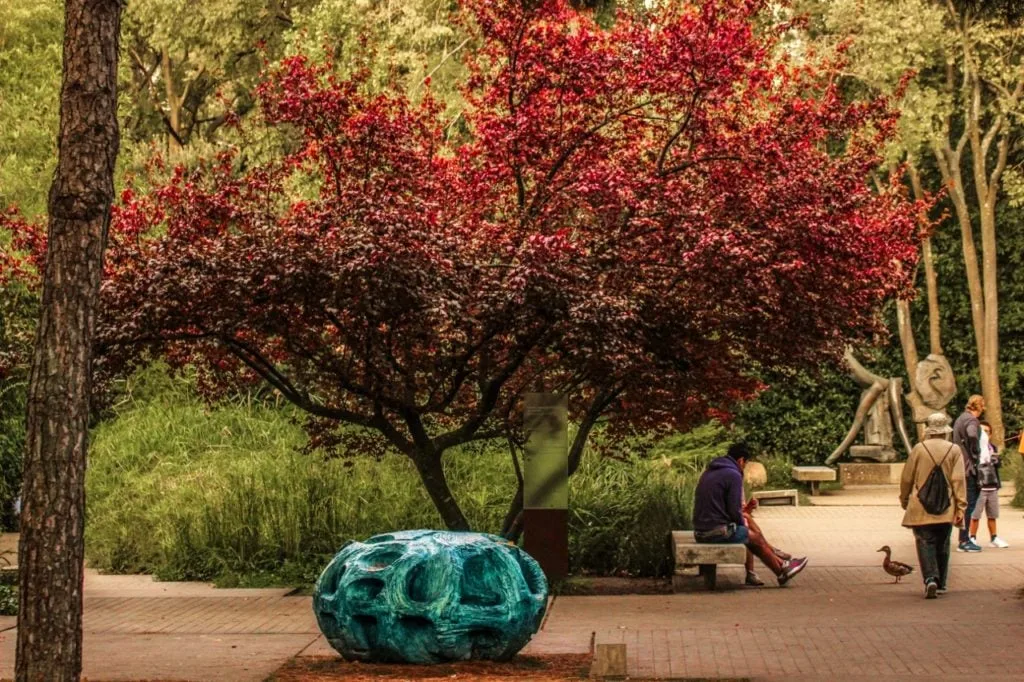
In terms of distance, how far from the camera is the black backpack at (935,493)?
14.1 meters

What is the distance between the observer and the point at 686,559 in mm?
14688

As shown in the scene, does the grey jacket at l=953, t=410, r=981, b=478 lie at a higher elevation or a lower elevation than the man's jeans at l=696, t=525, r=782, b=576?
higher

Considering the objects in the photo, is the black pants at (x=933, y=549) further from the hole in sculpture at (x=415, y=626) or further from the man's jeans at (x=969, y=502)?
the hole in sculpture at (x=415, y=626)

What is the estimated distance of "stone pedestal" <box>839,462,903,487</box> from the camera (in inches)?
1117

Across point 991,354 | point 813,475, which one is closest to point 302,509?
point 813,475

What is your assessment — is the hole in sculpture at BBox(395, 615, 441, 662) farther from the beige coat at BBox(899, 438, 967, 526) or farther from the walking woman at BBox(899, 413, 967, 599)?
the beige coat at BBox(899, 438, 967, 526)

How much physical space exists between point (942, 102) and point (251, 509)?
18094 mm

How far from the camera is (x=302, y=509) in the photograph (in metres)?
17.1

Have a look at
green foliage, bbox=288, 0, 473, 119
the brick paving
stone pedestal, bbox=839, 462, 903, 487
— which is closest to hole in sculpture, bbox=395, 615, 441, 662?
the brick paving

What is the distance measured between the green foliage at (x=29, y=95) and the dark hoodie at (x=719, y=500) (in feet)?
54.7

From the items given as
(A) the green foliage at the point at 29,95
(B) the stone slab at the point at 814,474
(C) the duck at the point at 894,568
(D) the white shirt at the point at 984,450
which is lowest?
(C) the duck at the point at 894,568

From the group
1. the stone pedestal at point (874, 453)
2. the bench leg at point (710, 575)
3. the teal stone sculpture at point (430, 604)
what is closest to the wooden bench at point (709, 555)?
the bench leg at point (710, 575)

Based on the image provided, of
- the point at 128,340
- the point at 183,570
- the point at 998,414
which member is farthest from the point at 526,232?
the point at 998,414

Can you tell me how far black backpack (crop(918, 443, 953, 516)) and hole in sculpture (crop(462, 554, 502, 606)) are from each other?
519 centimetres
